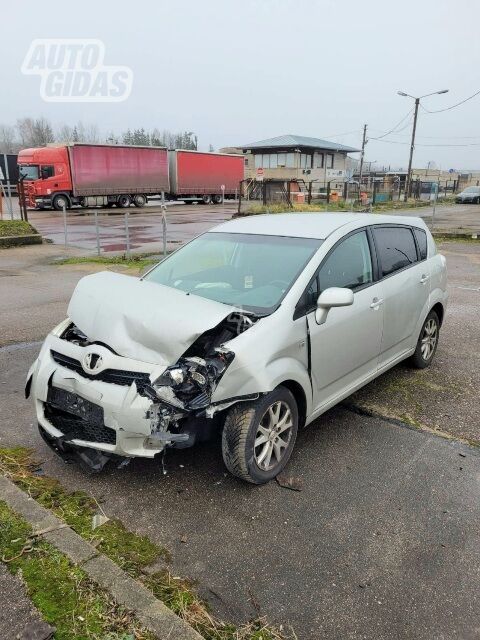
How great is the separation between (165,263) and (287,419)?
6.22ft

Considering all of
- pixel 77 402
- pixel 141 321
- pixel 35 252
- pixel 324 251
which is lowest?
pixel 35 252

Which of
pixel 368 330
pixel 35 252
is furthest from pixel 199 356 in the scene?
pixel 35 252

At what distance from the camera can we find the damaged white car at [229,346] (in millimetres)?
2924

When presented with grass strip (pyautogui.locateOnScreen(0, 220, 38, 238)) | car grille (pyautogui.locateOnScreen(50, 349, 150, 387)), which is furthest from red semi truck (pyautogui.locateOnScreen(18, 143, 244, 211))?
car grille (pyautogui.locateOnScreen(50, 349, 150, 387))

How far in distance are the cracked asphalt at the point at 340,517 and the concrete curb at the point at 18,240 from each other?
37.7 feet

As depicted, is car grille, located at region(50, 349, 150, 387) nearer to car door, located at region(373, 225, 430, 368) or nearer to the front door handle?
the front door handle

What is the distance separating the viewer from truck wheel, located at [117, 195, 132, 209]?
1291 inches

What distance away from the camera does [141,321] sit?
3.06 m

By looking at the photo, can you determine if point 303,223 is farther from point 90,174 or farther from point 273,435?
point 90,174

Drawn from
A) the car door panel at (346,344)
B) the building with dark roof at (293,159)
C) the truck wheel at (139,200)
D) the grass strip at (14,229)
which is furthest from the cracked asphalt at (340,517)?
the building with dark roof at (293,159)

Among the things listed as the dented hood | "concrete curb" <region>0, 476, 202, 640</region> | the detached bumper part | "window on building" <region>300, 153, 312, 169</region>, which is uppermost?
"window on building" <region>300, 153, 312, 169</region>

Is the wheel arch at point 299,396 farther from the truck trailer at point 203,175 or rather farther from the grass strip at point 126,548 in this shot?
the truck trailer at point 203,175

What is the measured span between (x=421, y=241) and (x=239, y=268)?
219cm

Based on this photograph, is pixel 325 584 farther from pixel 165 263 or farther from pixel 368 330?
pixel 165 263
